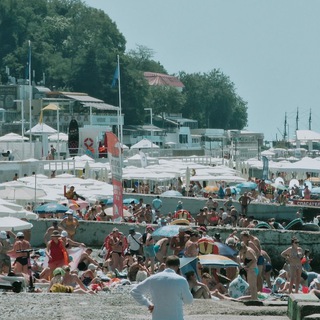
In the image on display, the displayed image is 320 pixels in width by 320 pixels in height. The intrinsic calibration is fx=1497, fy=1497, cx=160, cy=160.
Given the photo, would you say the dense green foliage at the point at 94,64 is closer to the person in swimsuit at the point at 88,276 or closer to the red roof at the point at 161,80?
the red roof at the point at 161,80

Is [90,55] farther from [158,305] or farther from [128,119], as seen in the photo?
[158,305]

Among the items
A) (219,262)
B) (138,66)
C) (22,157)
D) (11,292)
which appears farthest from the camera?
(138,66)

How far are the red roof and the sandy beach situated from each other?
14014 centimetres

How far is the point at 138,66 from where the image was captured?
16350 centimetres

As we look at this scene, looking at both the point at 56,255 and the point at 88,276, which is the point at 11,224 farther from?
the point at 88,276

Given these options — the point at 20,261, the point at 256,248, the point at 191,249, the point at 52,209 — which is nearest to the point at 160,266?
the point at 191,249

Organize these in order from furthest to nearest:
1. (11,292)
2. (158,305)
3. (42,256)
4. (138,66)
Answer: (138,66) → (42,256) → (11,292) → (158,305)

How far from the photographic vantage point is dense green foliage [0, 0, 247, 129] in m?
137

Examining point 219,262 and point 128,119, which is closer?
point 219,262

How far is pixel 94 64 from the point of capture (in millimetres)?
138250

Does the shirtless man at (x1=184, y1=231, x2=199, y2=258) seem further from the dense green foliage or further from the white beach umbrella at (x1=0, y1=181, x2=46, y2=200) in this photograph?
the dense green foliage

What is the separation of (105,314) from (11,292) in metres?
2.78

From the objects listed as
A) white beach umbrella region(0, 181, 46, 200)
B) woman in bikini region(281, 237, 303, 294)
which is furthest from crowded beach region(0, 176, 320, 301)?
white beach umbrella region(0, 181, 46, 200)

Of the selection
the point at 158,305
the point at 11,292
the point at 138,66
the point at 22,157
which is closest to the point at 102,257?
the point at 11,292
